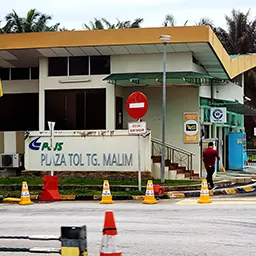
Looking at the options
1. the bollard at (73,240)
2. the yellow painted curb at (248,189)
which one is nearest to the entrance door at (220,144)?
the yellow painted curb at (248,189)

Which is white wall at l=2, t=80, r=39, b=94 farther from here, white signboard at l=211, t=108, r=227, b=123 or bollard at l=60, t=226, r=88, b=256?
bollard at l=60, t=226, r=88, b=256

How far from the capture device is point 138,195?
1859 cm

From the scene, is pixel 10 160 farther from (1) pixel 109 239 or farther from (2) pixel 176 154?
(1) pixel 109 239

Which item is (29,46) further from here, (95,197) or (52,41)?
(95,197)

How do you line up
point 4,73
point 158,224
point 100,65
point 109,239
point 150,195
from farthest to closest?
point 4,73 → point 100,65 → point 150,195 → point 158,224 → point 109,239

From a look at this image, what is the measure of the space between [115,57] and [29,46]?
356cm

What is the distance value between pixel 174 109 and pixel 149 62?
7.80ft

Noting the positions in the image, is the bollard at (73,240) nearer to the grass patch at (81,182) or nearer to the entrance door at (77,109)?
the grass patch at (81,182)

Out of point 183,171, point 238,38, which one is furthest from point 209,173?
point 238,38

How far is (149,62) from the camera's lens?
79.4 ft

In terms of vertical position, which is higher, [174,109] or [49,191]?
[174,109]

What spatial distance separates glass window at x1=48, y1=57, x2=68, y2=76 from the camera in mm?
25094

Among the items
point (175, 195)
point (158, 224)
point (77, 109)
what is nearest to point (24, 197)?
point (175, 195)

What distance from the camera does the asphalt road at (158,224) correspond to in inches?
356
